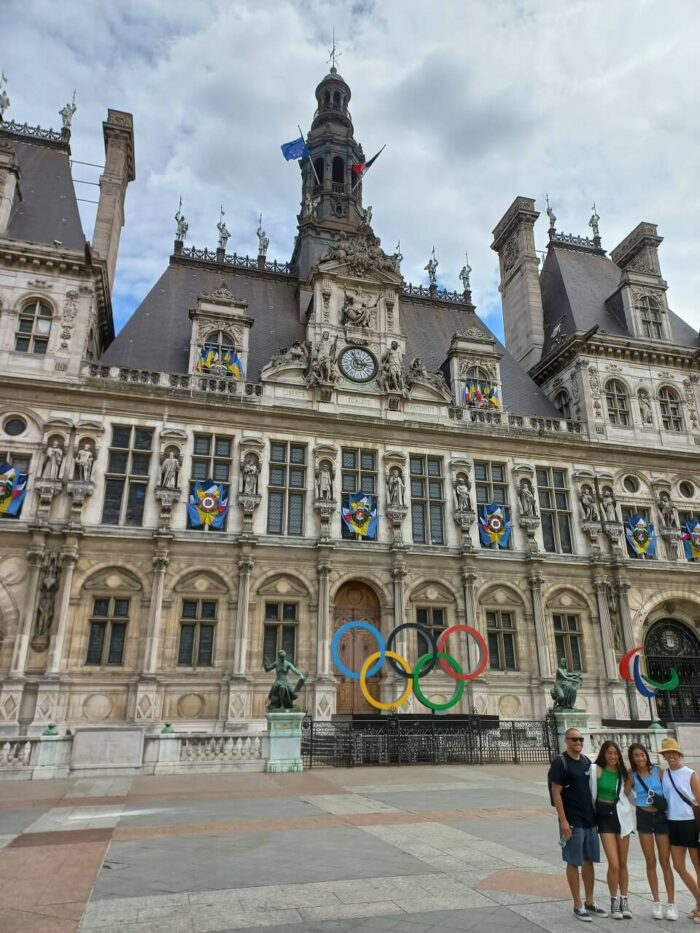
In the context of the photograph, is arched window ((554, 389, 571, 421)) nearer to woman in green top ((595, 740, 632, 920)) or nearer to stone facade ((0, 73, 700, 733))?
stone facade ((0, 73, 700, 733))

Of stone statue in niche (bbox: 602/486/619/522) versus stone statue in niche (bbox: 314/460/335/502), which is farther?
stone statue in niche (bbox: 602/486/619/522)

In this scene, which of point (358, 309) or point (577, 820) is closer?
point (577, 820)

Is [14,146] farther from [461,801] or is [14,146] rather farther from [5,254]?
[461,801]

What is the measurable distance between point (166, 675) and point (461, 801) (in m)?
13.9

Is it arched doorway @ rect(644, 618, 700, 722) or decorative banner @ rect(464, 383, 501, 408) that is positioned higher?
decorative banner @ rect(464, 383, 501, 408)

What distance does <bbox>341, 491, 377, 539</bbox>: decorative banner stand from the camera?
26.3 m

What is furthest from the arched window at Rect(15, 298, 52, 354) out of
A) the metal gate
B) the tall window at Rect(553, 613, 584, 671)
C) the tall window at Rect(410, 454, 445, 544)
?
the tall window at Rect(553, 613, 584, 671)

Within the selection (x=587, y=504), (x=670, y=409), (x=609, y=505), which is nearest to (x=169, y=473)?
(x=587, y=504)

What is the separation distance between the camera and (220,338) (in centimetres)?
2827

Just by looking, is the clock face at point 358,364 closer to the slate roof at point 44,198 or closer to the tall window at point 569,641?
the slate roof at point 44,198

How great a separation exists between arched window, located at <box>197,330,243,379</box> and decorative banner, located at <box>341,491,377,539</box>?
23.6 ft

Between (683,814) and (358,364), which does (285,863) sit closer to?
(683,814)

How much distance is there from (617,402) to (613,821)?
29837mm

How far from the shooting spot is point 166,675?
2283 cm
